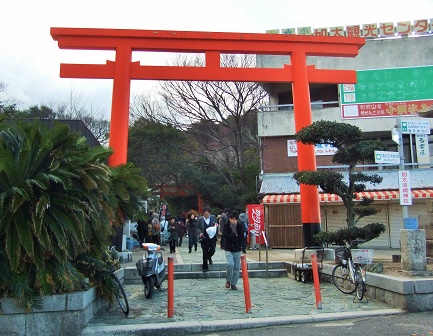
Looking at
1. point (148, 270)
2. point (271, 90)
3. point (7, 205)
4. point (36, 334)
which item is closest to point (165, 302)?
point (148, 270)

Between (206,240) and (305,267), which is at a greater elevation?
(206,240)

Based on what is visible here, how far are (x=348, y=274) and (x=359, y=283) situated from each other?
0.78m

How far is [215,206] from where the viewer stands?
31406 millimetres

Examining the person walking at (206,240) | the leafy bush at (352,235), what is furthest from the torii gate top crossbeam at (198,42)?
the leafy bush at (352,235)

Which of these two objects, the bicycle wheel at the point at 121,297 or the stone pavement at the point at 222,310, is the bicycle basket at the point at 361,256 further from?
the bicycle wheel at the point at 121,297

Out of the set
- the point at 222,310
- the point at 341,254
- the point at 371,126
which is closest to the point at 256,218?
the point at 371,126

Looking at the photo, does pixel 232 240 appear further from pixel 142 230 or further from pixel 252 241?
pixel 252 241

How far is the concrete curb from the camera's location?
610cm

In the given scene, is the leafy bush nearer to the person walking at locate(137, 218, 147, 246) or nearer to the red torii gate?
the red torii gate

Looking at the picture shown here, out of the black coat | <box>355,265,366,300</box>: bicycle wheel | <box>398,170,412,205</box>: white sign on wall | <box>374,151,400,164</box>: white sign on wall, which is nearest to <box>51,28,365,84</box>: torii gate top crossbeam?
<box>374,151,400,164</box>: white sign on wall

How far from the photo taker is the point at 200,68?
45.2ft

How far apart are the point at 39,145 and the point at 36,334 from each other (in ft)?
8.72

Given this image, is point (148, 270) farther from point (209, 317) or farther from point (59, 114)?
point (59, 114)

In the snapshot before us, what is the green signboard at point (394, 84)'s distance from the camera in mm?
20312
